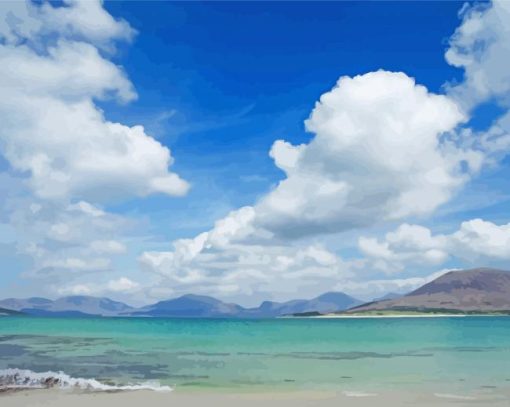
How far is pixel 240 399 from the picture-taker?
26000 millimetres

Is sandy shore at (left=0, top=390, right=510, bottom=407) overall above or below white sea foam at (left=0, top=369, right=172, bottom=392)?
below

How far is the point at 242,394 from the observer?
2778cm

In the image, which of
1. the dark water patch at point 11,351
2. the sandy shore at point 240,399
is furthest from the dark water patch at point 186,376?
the dark water patch at point 11,351

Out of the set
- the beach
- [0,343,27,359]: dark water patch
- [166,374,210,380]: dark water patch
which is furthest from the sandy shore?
Result: [0,343,27,359]: dark water patch

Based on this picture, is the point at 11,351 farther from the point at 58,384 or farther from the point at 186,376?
the point at 58,384

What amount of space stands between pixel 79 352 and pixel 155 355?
7694 millimetres

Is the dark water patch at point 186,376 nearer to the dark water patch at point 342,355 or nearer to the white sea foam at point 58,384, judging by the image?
the white sea foam at point 58,384

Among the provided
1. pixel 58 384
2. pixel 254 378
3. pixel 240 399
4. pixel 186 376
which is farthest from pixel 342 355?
pixel 58 384

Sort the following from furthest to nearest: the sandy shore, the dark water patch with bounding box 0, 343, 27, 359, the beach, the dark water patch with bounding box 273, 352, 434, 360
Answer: the dark water patch with bounding box 0, 343, 27, 359
the dark water patch with bounding box 273, 352, 434, 360
the beach
the sandy shore

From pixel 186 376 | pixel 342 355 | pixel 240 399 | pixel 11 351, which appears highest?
pixel 11 351

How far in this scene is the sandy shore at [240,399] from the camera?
79.8ft

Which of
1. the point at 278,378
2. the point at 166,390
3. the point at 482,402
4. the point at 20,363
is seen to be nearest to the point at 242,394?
the point at 166,390

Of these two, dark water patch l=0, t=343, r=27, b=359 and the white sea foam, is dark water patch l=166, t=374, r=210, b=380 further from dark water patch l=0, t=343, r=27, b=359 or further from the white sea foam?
dark water patch l=0, t=343, r=27, b=359

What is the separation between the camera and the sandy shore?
24.3m
